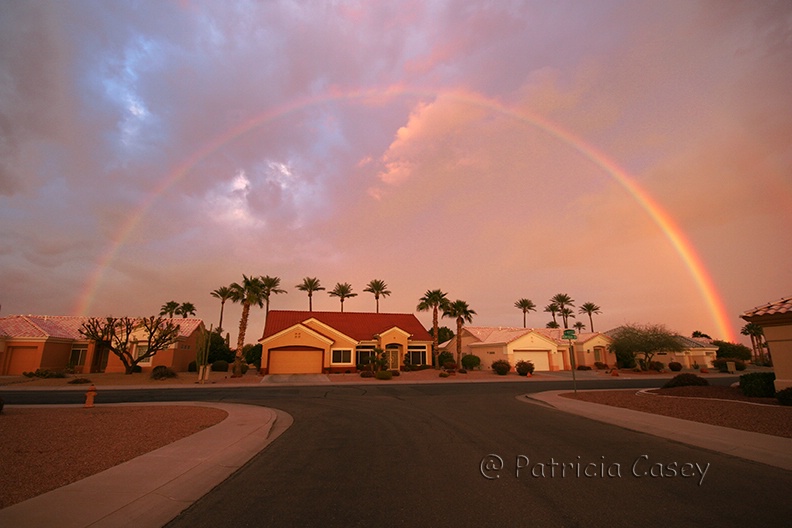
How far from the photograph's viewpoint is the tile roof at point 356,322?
49.4 m

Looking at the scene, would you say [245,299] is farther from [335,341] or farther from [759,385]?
[759,385]

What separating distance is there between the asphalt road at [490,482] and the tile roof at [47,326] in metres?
44.8

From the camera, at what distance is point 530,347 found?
52281mm

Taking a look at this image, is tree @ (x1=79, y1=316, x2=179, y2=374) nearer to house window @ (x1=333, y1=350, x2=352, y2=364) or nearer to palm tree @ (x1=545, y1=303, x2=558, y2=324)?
house window @ (x1=333, y1=350, x2=352, y2=364)

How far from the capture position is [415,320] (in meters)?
56.9

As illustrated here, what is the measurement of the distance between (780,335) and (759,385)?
2.22m

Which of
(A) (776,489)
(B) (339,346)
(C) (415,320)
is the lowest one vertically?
(A) (776,489)

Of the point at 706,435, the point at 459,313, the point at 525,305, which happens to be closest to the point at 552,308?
the point at 525,305

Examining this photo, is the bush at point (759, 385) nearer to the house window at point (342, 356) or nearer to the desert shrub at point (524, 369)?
the desert shrub at point (524, 369)

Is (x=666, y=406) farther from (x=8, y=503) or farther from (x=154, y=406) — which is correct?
(x=154, y=406)

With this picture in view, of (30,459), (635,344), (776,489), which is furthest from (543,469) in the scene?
(635,344)

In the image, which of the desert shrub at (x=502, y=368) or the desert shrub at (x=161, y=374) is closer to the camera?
the desert shrub at (x=161, y=374)

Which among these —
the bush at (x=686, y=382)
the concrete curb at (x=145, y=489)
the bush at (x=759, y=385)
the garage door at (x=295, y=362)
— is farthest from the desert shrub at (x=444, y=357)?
the concrete curb at (x=145, y=489)

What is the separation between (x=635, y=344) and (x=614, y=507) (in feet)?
180
